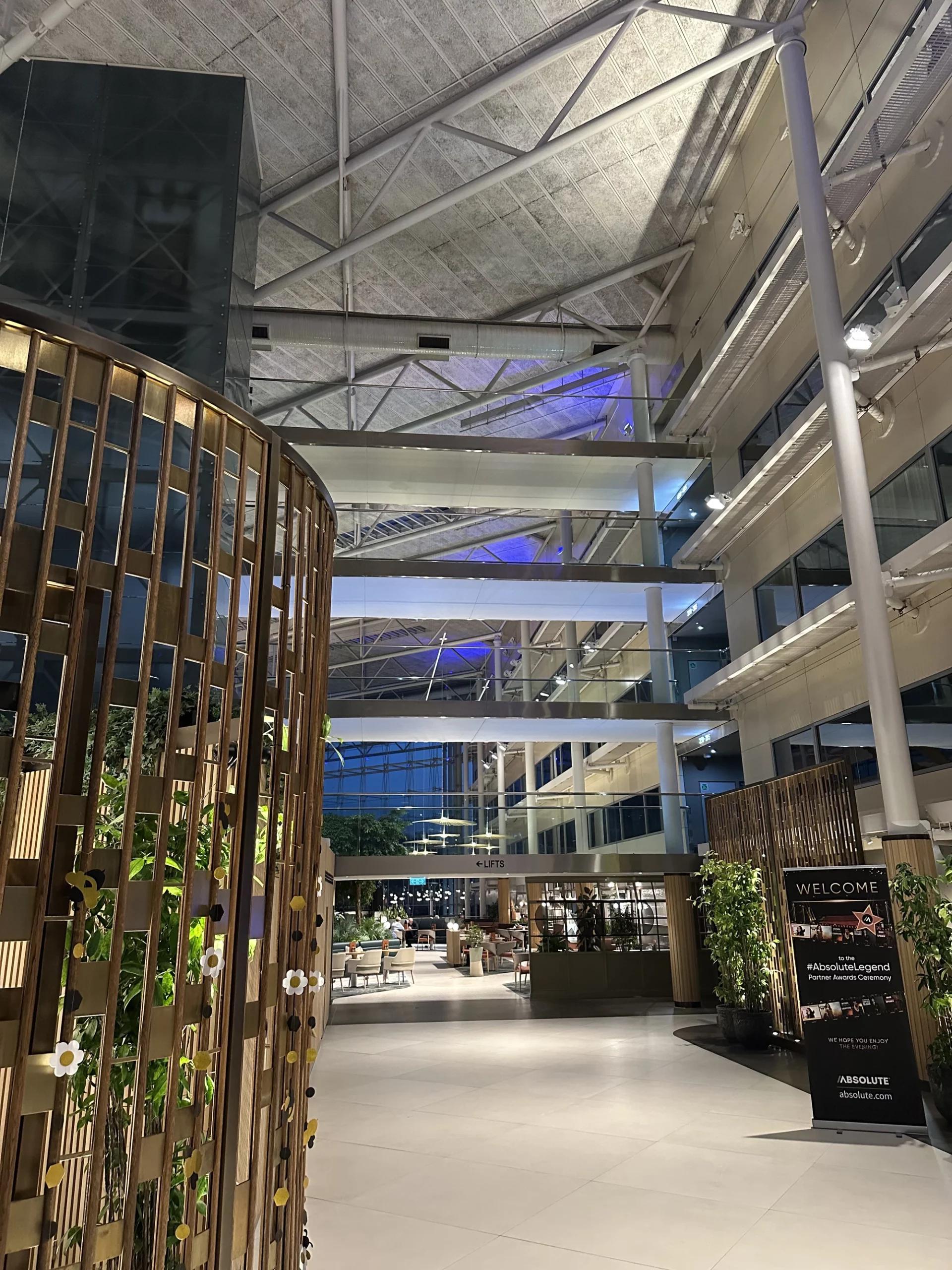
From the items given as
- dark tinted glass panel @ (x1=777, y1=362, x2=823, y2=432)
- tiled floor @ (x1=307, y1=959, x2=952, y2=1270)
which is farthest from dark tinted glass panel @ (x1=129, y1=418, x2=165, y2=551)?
dark tinted glass panel @ (x1=777, y1=362, x2=823, y2=432)

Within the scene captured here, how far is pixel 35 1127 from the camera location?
6.79 ft

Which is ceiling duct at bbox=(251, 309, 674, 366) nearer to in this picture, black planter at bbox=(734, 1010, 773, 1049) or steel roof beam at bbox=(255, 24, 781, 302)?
steel roof beam at bbox=(255, 24, 781, 302)

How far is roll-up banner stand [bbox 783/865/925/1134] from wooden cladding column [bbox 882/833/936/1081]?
0.89 m

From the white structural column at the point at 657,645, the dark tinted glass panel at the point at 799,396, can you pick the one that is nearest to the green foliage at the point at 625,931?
the white structural column at the point at 657,645

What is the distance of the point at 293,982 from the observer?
9.48 feet

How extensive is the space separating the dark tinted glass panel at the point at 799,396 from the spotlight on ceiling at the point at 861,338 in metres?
2.14

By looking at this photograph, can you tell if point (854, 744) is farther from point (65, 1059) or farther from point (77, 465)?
point (65, 1059)

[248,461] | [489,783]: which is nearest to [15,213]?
[248,461]

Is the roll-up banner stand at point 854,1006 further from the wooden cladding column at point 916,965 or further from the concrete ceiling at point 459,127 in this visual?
the concrete ceiling at point 459,127

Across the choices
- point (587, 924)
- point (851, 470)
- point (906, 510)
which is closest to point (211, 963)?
point (851, 470)

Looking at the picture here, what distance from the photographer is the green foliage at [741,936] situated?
34.2ft

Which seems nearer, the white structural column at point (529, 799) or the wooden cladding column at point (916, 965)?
the wooden cladding column at point (916, 965)

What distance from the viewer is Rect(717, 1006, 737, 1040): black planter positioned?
10664 millimetres

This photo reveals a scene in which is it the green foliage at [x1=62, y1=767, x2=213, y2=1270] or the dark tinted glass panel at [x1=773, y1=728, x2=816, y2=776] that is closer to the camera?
the green foliage at [x1=62, y1=767, x2=213, y2=1270]
